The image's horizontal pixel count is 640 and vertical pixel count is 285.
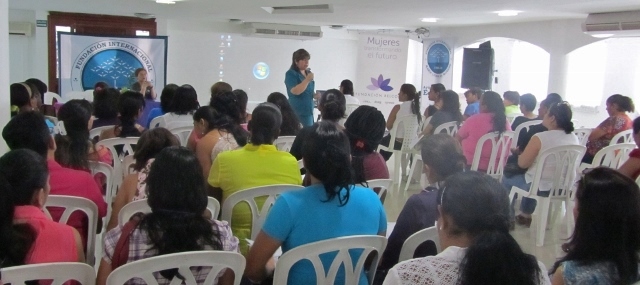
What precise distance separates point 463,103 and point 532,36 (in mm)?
3194

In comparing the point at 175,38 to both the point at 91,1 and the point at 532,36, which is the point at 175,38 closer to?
the point at 91,1

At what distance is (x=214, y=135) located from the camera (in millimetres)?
3682

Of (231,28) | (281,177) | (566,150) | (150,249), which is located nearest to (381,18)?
(231,28)

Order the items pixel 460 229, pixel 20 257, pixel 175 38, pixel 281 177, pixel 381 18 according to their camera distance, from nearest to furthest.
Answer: pixel 460 229
pixel 20 257
pixel 281 177
pixel 381 18
pixel 175 38

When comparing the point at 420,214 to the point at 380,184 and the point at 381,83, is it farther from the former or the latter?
the point at 381,83

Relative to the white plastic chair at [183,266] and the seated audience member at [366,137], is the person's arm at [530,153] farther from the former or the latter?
the white plastic chair at [183,266]

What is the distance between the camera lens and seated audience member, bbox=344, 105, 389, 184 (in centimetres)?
333

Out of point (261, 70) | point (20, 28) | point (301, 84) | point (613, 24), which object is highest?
point (613, 24)

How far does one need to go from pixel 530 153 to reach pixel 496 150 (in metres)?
0.78

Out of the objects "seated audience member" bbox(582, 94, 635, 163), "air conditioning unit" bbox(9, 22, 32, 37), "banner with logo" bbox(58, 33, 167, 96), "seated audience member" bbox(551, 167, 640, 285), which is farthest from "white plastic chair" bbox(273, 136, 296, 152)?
"air conditioning unit" bbox(9, 22, 32, 37)

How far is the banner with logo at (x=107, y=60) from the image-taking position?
29.9ft

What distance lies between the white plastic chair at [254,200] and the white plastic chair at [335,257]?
635 millimetres

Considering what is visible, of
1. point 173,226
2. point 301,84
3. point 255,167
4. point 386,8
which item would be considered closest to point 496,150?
point 301,84

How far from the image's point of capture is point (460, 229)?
1.52 m
